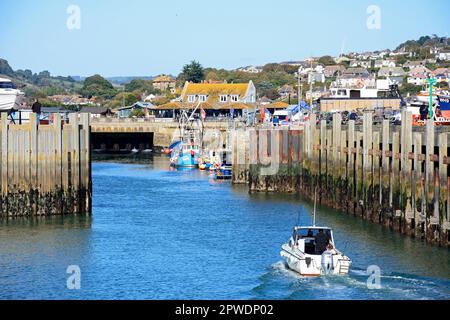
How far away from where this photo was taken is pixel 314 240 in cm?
5072

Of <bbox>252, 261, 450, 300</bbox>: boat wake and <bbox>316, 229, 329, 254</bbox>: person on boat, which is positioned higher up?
<bbox>316, 229, 329, 254</bbox>: person on boat

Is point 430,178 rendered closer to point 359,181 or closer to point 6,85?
point 359,181

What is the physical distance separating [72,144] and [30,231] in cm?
692

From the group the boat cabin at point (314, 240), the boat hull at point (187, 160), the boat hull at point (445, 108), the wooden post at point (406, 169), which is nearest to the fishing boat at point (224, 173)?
the boat hull at point (187, 160)

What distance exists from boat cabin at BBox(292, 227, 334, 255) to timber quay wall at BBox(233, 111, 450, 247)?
21.4 ft

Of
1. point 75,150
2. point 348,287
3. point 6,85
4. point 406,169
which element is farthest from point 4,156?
point 348,287

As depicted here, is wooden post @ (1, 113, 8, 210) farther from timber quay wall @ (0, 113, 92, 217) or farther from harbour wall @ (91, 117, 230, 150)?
harbour wall @ (91, 117, 230, 150)

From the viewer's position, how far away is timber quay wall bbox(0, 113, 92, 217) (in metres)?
65.0

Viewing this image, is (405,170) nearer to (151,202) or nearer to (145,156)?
(151,202)

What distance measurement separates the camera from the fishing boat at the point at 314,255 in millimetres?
47344

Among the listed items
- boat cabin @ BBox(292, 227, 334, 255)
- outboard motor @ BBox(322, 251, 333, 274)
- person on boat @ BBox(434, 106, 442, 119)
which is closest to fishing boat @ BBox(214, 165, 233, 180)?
person on boat @ BBox(434, 106, 442, 119)

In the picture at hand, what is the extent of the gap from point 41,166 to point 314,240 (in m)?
21.8

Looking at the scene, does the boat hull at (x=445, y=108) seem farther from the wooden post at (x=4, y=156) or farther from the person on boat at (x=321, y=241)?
the wooden post at (x=4, y=156)
